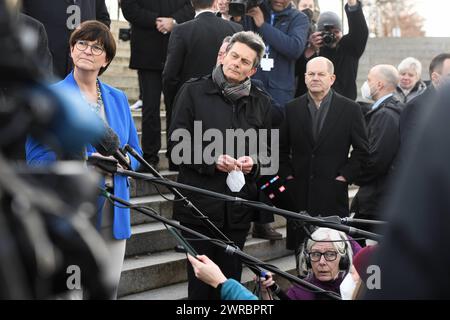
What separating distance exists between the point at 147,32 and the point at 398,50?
1176 centimetres

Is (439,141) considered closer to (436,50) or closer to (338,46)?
(338,46)

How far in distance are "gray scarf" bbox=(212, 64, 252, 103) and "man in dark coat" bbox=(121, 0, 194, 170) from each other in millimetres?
1794

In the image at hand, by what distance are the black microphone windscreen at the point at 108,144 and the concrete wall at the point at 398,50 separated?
13.8 metres

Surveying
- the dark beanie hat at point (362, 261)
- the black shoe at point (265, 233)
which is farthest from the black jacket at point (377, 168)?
the dark beanie hat at point (362, 261)

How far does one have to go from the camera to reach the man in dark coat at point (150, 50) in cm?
750

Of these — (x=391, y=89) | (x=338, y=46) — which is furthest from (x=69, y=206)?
(x=338, y=46)

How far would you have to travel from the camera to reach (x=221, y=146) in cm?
555

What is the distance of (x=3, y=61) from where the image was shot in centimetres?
106

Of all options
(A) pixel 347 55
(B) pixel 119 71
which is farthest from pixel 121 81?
(A) pixel 347 55

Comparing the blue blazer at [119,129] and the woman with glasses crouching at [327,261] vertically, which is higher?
the blue blazer at [119,129]

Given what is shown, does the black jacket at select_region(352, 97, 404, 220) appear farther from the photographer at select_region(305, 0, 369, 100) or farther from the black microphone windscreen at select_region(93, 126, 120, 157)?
the black microphone windscreen at select_region(93, 126, 120, 157)

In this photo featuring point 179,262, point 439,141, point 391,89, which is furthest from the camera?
point 391,89

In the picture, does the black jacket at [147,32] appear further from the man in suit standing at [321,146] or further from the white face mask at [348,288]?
the white face mask at [348,288]
